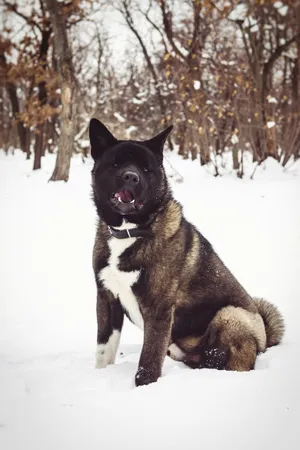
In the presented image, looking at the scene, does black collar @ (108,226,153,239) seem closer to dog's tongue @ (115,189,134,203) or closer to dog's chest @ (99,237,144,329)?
dog's chest @ (99,237,144,329)

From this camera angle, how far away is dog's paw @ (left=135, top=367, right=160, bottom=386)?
258cm

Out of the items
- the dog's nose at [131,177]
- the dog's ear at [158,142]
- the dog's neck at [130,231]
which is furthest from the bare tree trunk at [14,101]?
the dog's nose at [131,177]

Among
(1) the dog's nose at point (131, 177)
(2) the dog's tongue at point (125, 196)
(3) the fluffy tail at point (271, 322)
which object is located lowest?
(3) the fluffy tail at point (271, 322)

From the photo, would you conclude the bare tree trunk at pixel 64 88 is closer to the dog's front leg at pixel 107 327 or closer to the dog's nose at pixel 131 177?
the dog's front leg at pixel 107 327

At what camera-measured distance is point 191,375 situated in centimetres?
249

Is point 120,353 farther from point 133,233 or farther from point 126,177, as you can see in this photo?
point 126,177

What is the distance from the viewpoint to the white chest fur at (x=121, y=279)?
2727mm

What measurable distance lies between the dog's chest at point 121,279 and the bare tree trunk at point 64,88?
8.07m

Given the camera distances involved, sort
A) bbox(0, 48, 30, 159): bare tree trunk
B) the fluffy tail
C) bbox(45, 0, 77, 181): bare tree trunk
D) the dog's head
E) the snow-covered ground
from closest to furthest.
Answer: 1. the snow-covered ground
2. the dog's head
3. the fluffy tail
4. bbox(45, 0, 77, 181): bare tree trunk
5. bbox(0, 48, 30, 159): bare tree trunk

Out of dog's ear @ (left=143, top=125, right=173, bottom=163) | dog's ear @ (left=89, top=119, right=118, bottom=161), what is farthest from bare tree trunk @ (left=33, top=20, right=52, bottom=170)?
dog's ear @ (left=143, top=125, right=173, bottom=163)

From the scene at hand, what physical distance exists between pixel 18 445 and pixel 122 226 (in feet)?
4.75

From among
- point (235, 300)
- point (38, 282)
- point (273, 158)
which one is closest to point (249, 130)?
point (273, 158)

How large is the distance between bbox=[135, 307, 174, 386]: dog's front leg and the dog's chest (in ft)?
0.60

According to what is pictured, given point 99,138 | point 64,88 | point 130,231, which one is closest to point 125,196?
point 130,231
